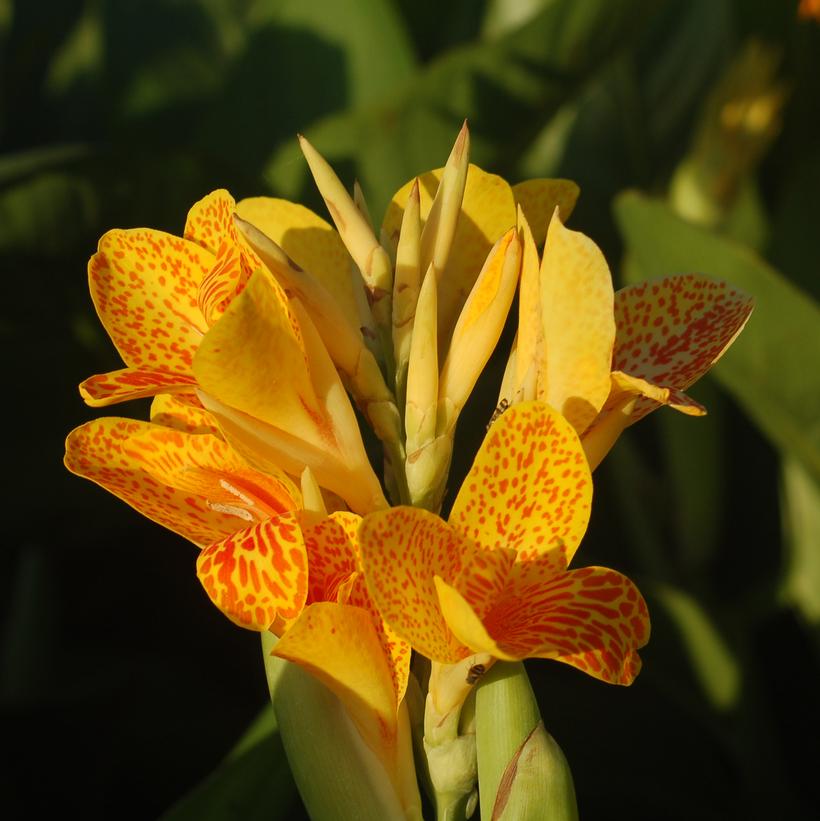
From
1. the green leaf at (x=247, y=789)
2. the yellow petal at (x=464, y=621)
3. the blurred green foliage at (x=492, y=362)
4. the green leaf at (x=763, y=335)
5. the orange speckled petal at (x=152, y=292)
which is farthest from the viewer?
the blurred green foliage at (x=492, y=362)

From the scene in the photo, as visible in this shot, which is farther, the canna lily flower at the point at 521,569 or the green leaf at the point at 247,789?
the green leaf at the point at 247,789

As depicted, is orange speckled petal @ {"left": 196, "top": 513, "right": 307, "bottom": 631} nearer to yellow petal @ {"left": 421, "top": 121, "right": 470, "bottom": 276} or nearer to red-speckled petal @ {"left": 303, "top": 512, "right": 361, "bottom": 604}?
red-speckled petal @ {"left": 303, "top": 512, "right": 361, "bottom": 604}

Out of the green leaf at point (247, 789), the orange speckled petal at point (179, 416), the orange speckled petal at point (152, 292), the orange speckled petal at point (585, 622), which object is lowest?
the green leaf at point (247, 789)

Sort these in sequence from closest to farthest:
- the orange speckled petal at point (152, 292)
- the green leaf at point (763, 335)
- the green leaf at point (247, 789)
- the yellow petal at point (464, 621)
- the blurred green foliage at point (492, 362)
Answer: the yellow petal at point (464, 621) → the orange speckled petal at point (152, 292) → the green leaf at point (247, 789) → the green leaf at point (763, 335) → the blurred green foliage at point (492, 362)

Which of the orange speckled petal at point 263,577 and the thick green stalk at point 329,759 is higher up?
the orange speckled petal at point 263,577

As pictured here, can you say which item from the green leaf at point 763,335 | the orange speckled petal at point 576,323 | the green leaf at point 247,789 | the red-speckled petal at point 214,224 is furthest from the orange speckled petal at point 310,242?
the green leaf at point 763,335

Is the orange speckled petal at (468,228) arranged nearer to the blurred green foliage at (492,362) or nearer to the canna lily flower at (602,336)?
the canna lily flower at (602,336)
